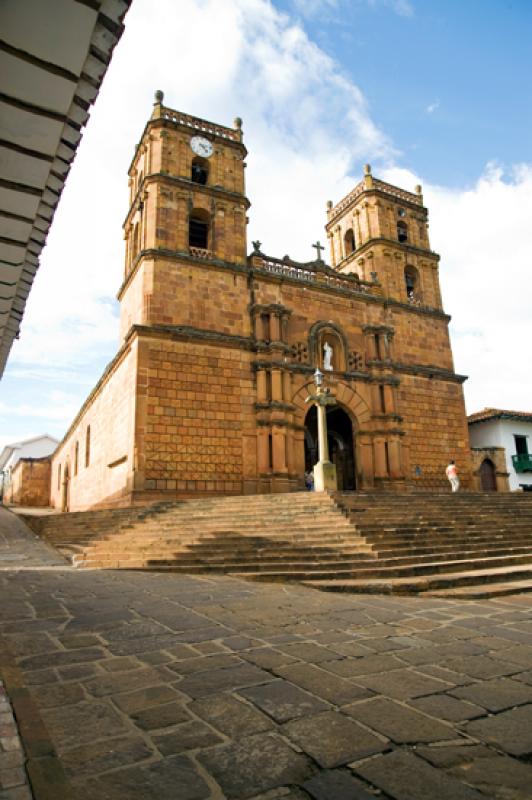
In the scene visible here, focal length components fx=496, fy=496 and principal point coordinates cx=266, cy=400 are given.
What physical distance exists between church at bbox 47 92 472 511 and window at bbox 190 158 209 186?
53 mm

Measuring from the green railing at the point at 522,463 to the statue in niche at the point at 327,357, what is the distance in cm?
1493

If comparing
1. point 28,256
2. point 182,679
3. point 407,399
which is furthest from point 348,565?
point 407,399

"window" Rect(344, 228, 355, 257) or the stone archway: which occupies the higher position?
"window" Rect(344, 228, 355, 257)

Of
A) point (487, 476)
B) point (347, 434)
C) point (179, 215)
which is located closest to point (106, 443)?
point (179, 215)

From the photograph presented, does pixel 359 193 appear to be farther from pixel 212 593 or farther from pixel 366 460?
pixel 212 593

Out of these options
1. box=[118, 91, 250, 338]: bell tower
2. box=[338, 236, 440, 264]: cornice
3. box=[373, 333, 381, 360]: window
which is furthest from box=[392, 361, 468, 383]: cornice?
box=[118, 91, 250, 338]: bell tower

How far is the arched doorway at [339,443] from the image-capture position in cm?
2059

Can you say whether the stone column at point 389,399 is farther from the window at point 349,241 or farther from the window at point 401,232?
the window at point 349,241

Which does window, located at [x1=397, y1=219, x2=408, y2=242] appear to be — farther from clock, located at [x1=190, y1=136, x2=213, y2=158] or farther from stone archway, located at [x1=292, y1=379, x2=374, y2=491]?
clock, located at [x1=190, y1=136, x2=213, y2=158]

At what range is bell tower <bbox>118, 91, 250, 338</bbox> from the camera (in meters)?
17.8

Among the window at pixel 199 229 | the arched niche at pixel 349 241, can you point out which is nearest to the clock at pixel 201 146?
the window at pixel 199 229

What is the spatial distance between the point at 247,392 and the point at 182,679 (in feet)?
48.5

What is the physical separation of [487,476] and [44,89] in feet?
95.3

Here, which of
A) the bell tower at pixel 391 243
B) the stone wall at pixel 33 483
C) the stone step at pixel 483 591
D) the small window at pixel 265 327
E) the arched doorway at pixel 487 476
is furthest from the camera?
the stone wall at pixel 33 483
